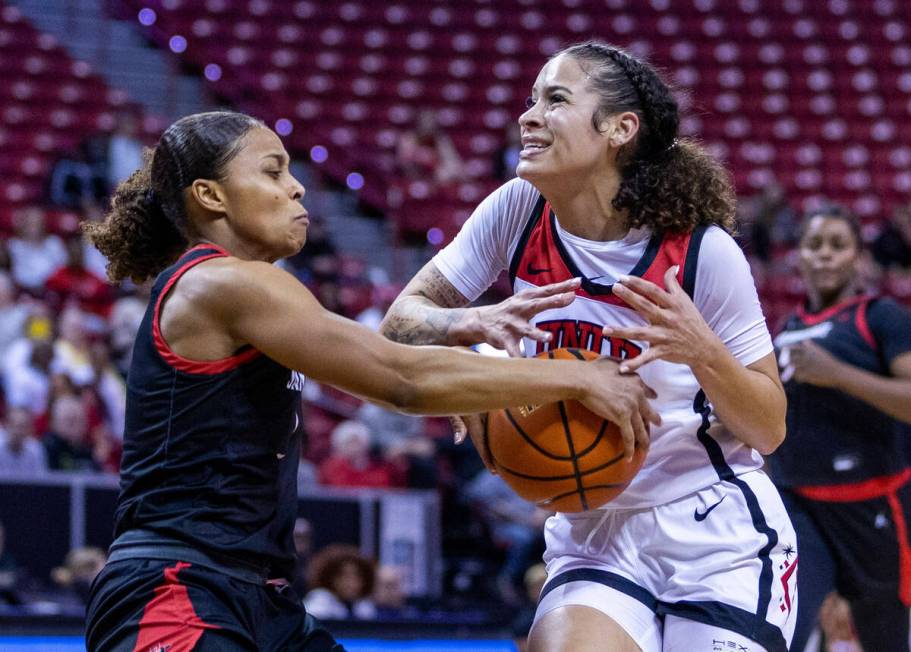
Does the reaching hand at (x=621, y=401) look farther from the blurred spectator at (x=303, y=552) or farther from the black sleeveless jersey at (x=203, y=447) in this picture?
the blurred spectator at (x=303, y=552)

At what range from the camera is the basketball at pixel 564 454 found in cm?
303

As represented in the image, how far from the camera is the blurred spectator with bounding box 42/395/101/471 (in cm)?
768

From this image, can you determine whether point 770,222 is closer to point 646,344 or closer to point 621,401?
point 646,344

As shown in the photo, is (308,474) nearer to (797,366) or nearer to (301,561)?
(301,561)

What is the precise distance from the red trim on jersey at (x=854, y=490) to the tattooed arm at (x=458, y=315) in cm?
198

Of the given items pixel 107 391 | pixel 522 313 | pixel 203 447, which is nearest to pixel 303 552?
pixel 107 391

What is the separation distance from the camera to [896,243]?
→ 13031 millimetres

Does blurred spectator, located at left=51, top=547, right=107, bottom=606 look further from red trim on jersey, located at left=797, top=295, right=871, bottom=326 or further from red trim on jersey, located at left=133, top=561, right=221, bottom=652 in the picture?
red trim on jersey, located at left=133, top=561, right=221, bottom=652

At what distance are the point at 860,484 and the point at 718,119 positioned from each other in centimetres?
1131

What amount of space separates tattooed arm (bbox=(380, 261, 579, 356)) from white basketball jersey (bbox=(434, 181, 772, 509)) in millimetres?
176

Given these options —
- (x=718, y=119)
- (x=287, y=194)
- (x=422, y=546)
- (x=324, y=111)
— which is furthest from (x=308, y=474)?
(x=718, y=119)

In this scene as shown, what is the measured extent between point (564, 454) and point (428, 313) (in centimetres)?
60

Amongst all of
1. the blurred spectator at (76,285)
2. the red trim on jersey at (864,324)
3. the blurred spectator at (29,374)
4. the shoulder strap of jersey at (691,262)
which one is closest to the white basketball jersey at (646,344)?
the shoulder strap of jersey at (691,262)

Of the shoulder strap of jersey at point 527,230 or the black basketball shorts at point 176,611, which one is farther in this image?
the shoulder strap of jersey at point 527,230
